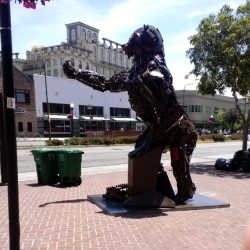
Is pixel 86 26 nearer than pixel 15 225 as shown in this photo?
No

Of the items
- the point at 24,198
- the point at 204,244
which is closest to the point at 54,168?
the point at 24,198

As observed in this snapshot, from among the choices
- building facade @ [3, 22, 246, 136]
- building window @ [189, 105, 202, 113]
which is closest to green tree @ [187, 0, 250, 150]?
building facade @ [3, 22, 246, 136]

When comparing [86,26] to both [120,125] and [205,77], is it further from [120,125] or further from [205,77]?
[205,77]

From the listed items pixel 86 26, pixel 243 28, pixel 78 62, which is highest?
pixel 86 26

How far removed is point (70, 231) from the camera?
5836mm

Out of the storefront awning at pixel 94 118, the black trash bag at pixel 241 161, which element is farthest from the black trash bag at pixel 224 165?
the storefront awning at pixel 94 118

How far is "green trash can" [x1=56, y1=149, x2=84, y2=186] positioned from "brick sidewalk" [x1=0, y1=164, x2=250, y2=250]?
138cm

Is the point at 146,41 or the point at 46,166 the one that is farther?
the point at 46,166

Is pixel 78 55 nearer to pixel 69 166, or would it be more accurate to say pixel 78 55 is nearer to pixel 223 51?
pixel 223 51

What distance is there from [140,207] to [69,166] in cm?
377

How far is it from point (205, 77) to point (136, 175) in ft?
31.8

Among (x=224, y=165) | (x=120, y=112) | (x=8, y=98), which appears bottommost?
(x=224, y=165)

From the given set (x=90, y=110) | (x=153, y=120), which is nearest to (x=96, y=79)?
(x=153, y=120)

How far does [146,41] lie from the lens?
24.3ft
